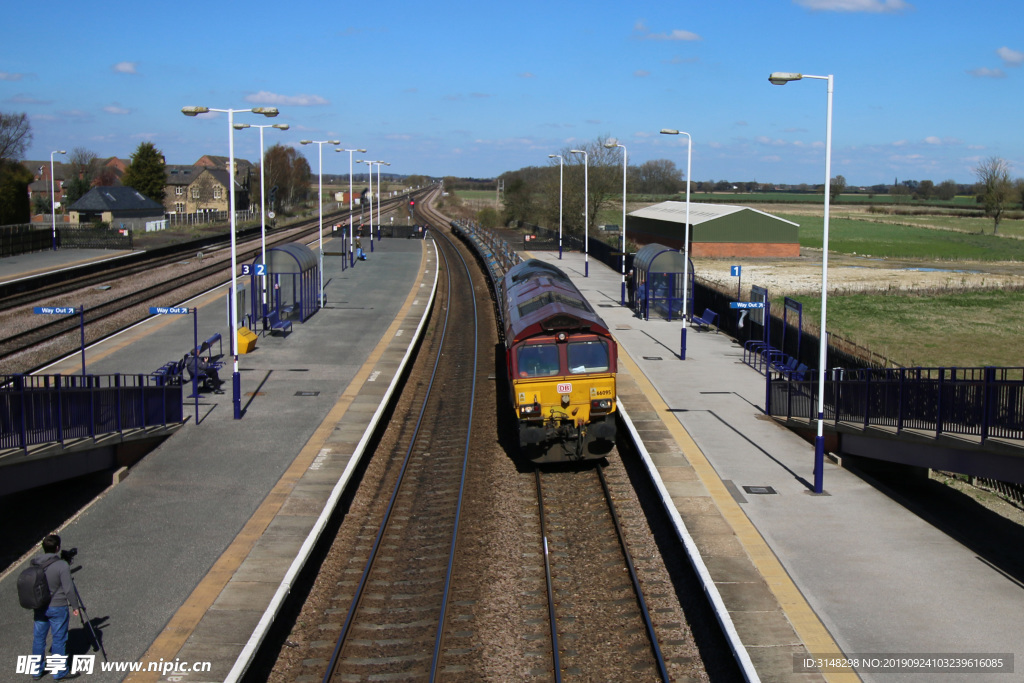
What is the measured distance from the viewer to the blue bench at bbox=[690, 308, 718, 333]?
1355 inches

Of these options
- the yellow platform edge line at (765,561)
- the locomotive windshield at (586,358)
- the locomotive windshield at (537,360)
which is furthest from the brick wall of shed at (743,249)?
the locomotive windshield at (537,360)

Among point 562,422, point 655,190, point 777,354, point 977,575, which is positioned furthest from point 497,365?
point 655,190

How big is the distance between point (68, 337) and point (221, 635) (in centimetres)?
2361

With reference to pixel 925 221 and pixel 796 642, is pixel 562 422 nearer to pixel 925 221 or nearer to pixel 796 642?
pixel 796 642

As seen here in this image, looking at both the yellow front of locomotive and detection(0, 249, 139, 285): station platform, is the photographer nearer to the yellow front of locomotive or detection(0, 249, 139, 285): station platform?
the yellow front of locomotive

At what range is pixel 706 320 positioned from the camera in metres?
34.5

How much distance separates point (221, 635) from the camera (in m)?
10.8

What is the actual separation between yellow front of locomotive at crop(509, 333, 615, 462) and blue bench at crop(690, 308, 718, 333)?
56.9 feet

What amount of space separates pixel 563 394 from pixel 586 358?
944 mm

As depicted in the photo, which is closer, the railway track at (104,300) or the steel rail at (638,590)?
the steel rail at (638,590)

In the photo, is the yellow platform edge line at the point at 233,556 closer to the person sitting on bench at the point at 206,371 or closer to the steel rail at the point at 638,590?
the person sitting on bench at the point at 206,371

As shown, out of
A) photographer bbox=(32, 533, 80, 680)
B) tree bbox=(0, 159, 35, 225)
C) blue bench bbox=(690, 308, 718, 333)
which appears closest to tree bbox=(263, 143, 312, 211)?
tree bbox=(0, 159, 35, 225)

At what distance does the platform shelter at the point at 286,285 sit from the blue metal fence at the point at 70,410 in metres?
13.4

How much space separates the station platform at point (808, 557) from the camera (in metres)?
10.7
